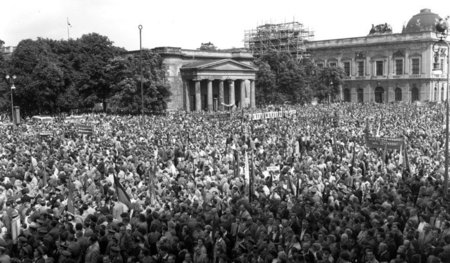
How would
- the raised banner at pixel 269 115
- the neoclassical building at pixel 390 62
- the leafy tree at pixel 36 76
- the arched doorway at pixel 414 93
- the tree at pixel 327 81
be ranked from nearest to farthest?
the raised banner at pixel 269 115 < the leafy tree at pixel 36 76 < the tree at pixel 327 81 < the neoclassical building at pixel 390 62 < the arched doorway at pixel 414 93

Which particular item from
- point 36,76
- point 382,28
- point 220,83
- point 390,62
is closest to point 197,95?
point 220,83

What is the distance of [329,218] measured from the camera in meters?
11.7

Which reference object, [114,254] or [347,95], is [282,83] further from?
[114,254]

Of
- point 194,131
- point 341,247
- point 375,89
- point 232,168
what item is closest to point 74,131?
point 194,131

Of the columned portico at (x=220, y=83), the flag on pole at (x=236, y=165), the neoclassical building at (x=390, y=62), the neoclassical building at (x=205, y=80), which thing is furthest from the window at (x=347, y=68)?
the flag on pole at (x=236, y=165)

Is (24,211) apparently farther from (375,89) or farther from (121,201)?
(375,89)

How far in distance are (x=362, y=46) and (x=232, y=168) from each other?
66.6 m

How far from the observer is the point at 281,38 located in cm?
8962

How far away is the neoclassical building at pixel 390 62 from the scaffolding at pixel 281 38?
8.27 ft

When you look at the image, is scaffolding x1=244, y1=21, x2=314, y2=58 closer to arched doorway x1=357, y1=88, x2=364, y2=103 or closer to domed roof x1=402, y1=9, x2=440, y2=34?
arched doorway x1=357, y1=88, x2=364, y2=103

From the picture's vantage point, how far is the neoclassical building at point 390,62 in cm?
7638

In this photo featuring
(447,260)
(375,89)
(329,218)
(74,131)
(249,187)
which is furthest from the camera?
(375,89)

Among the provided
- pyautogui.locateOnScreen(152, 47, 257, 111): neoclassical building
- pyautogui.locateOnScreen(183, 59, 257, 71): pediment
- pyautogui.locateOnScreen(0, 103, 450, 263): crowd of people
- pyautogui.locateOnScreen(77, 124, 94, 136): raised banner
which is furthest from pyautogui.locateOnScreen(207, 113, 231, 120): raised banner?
pyautogui.locateOnScreen(183, 59, 257, 71): pediment

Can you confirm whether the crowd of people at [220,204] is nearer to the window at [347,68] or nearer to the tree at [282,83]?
the tree at [282,83]
